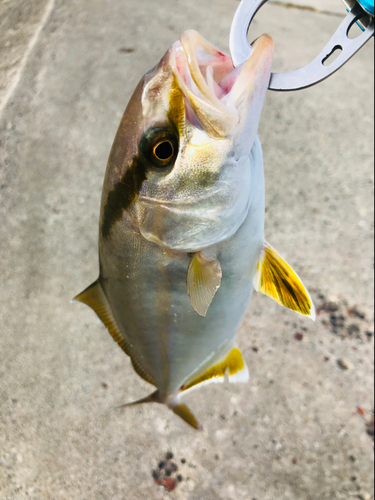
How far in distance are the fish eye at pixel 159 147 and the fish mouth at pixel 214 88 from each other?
52mm

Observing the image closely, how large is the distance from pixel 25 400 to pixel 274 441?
94 cm

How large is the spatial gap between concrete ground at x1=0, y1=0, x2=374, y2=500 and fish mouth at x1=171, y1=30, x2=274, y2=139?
2.31ft

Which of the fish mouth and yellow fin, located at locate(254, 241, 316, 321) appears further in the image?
yellow fin, located at locate(254, 241, 316, 321)

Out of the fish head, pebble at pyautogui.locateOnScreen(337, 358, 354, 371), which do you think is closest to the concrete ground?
pebble at pyautogui.locateOnScreen(337, 358, 354, 371)

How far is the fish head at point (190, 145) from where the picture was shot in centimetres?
63

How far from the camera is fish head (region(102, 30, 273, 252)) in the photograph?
63cm

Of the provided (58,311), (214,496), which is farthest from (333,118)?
(214,496)

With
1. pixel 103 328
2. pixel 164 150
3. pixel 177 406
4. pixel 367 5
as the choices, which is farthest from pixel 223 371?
pixel 367 5

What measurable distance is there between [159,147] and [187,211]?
0.43 ft

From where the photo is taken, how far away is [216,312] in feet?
3.07

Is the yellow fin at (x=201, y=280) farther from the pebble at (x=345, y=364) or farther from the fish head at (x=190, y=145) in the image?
the pebble at (x=345, y=364)

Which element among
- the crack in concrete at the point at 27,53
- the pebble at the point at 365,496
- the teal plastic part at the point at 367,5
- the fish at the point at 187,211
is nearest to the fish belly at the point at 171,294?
the fish at the point at 187,211

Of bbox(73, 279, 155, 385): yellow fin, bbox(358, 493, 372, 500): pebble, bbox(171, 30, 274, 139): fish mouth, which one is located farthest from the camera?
bbox(358, 493, 372, 500): pebble

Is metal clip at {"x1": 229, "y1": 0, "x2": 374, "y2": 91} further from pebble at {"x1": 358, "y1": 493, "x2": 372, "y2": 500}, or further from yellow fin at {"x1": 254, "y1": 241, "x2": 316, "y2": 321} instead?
pebble at {"x1": 358, "y1": 493, "x2": 372, "y2": 500}
